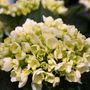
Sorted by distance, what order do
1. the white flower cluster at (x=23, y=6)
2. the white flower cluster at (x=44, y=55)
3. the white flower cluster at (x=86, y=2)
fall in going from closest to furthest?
the white flower cluster at (x=44, y=55)
the white flower cluster at (x=23, y=6)
the white flower cluster at (x=86, y=2)

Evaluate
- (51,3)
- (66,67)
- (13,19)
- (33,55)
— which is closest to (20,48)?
(33,55)

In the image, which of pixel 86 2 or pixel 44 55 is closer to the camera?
pixel 44 55

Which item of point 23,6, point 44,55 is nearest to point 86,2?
point 23,6

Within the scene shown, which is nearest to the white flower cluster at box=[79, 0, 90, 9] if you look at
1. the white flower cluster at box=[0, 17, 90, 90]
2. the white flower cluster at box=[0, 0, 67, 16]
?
the white flower cluster at box=[0, 0, 67, 16]

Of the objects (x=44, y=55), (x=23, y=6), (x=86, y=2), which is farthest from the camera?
(x=86, y=2)

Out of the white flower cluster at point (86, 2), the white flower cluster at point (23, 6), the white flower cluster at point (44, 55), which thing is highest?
the white flower cluster at point (86, 2)

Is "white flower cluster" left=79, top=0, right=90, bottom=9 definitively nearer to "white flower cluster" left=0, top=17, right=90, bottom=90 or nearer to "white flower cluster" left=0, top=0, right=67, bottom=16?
"white flower cluster" left=0, top=0, right=67, bottom=16

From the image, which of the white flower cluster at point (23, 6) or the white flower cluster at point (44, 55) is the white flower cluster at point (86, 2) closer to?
the white flower cluster at point (23, 6)

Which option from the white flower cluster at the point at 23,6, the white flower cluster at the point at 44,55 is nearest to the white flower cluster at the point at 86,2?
the white flower cluster at the point at 23,6

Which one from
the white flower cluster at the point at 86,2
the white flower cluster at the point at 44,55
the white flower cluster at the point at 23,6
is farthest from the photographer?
the white flower cluster at the point at 86,2

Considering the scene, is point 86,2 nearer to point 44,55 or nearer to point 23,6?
point 23,6
